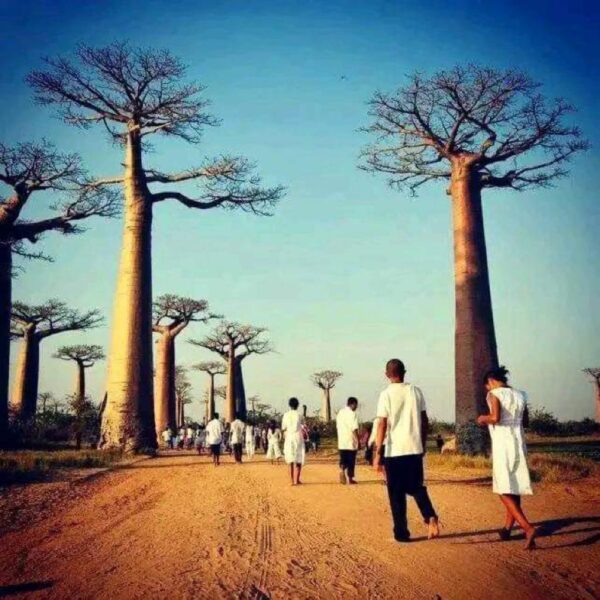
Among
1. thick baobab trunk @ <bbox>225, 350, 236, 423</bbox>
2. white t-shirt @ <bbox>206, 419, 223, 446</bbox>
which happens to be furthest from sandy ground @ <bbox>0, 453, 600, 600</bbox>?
thick baobab trunk @ <bbox>225, 350, 236, 423</bbox>

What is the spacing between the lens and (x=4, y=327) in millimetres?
14656

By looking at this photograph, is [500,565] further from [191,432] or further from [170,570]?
[191,432]

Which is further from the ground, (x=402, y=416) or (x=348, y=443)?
(x=402, y=416)

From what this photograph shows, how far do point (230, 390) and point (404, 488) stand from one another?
29.9 metres

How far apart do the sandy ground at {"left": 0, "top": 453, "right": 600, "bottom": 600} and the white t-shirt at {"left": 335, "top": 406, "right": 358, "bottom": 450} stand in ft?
4.59

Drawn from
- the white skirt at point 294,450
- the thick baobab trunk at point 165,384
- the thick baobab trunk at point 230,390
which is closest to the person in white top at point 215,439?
the white skirt at point 294,450

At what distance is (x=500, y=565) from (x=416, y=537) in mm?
812

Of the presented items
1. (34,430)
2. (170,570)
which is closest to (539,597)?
(170,570)

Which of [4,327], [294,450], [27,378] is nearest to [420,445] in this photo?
[294,450]

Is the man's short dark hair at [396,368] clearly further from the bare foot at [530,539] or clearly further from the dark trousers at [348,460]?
the dark trousers at [348,460]

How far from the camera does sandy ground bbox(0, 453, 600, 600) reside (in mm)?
2686

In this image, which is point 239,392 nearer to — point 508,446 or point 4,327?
point 4,327

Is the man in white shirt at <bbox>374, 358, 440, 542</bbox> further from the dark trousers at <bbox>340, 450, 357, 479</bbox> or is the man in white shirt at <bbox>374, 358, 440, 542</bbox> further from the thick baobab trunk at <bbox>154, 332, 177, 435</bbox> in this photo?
the thick baobab trunk at <bbox>154, 332, 177, 435</bbox>

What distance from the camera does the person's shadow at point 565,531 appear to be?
12.0 ft
